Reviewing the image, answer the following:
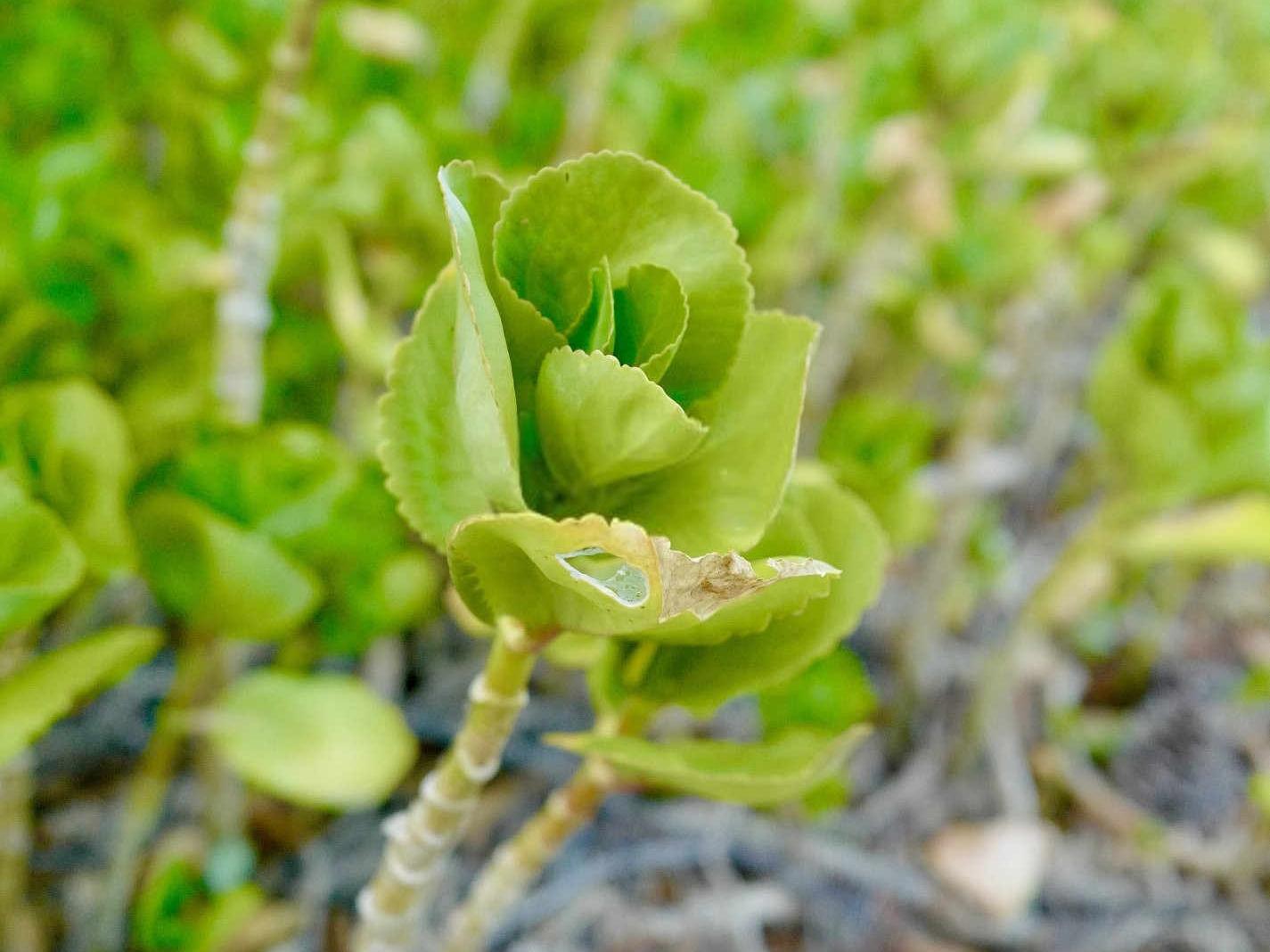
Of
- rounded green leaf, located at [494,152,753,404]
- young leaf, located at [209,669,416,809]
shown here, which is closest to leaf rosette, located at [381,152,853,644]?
rounded green leaf, located at [494,152,753,404]

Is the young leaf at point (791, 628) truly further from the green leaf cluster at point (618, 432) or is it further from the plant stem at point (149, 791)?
the plant stem at point (149, 791)

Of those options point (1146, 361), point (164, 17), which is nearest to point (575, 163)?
point (1146, 361)

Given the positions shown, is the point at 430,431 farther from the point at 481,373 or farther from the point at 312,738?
the point at 312,738

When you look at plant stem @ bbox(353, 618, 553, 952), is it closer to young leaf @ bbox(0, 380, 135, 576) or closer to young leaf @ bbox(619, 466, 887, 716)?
young leaf @ bbox(619, 466, 887, 716)

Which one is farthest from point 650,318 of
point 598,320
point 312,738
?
point 312,738

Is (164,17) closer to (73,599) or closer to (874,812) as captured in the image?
(73,599)
